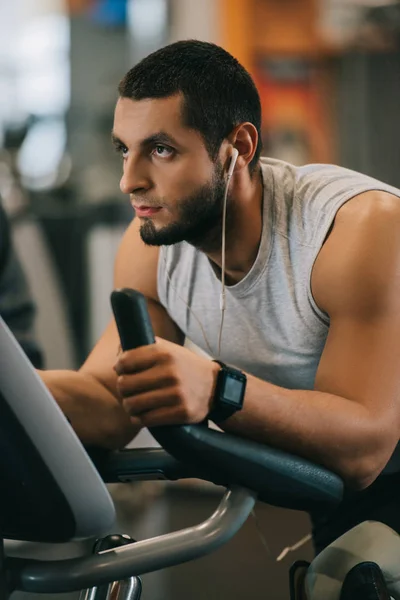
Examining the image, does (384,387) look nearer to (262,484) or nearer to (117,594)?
(262,484)

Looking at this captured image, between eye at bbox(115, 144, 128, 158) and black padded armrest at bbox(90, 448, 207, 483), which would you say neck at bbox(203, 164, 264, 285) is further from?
black padded armrest at bbox(90, 448, 207, 483)

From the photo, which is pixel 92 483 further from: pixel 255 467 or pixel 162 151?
pixel 162 151

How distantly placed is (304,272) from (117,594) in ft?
1.60

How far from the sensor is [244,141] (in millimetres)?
1168

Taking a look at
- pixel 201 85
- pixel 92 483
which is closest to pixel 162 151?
pixel 201 85

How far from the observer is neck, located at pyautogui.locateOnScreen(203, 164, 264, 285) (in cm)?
120

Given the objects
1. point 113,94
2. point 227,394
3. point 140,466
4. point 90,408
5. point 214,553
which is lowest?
point 214,553

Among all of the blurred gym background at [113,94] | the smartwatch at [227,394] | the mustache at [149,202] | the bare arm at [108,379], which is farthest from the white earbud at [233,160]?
the blurred gym background at [113,94]

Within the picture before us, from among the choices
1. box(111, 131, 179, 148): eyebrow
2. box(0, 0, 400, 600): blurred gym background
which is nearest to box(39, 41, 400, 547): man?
box(111, 131, 179, 148): eyebrow

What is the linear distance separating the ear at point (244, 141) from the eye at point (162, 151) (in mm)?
125

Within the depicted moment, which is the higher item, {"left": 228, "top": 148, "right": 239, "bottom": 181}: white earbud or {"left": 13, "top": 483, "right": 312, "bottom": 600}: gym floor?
{"left": 228, "top": 148, "right": 239, "bottom": 181}: white earbud

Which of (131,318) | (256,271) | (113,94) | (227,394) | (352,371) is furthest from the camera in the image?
(113,94)

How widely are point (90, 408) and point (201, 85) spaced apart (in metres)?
0.46

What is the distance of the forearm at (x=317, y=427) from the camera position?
84 cm
